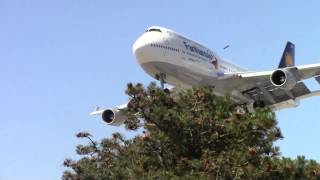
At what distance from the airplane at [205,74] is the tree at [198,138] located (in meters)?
18.8

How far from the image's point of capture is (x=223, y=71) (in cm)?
4838

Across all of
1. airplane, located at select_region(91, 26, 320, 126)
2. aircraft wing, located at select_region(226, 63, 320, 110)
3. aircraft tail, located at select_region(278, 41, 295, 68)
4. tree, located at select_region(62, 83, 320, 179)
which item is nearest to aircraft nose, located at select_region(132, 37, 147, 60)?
airplane, located at select_region(91, 26, 320, 126)

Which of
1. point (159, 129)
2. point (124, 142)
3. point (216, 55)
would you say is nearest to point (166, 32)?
point (216, 55)

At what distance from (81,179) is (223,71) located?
21.1 m

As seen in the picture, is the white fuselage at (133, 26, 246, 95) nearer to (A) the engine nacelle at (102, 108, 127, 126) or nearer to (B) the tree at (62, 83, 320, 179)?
(A) the engine nacelle at (102, 108, 127, 126)

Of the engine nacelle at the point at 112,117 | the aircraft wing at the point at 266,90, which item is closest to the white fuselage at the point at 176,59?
the aircraft wing at the point at 266,90

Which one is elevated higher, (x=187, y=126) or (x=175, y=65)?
(x=175, y=65)

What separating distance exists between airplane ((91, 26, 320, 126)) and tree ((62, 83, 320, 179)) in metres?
18.8

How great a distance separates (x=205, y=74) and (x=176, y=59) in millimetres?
→ 3152

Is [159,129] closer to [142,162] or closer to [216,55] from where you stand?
[142,162]

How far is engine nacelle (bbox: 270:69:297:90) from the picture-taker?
131 feet

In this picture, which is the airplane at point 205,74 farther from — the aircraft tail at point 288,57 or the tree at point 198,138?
the tree at point 198,138

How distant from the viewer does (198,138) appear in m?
21.2

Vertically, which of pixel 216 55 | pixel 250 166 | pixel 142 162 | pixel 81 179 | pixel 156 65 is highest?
pixel 216 55
